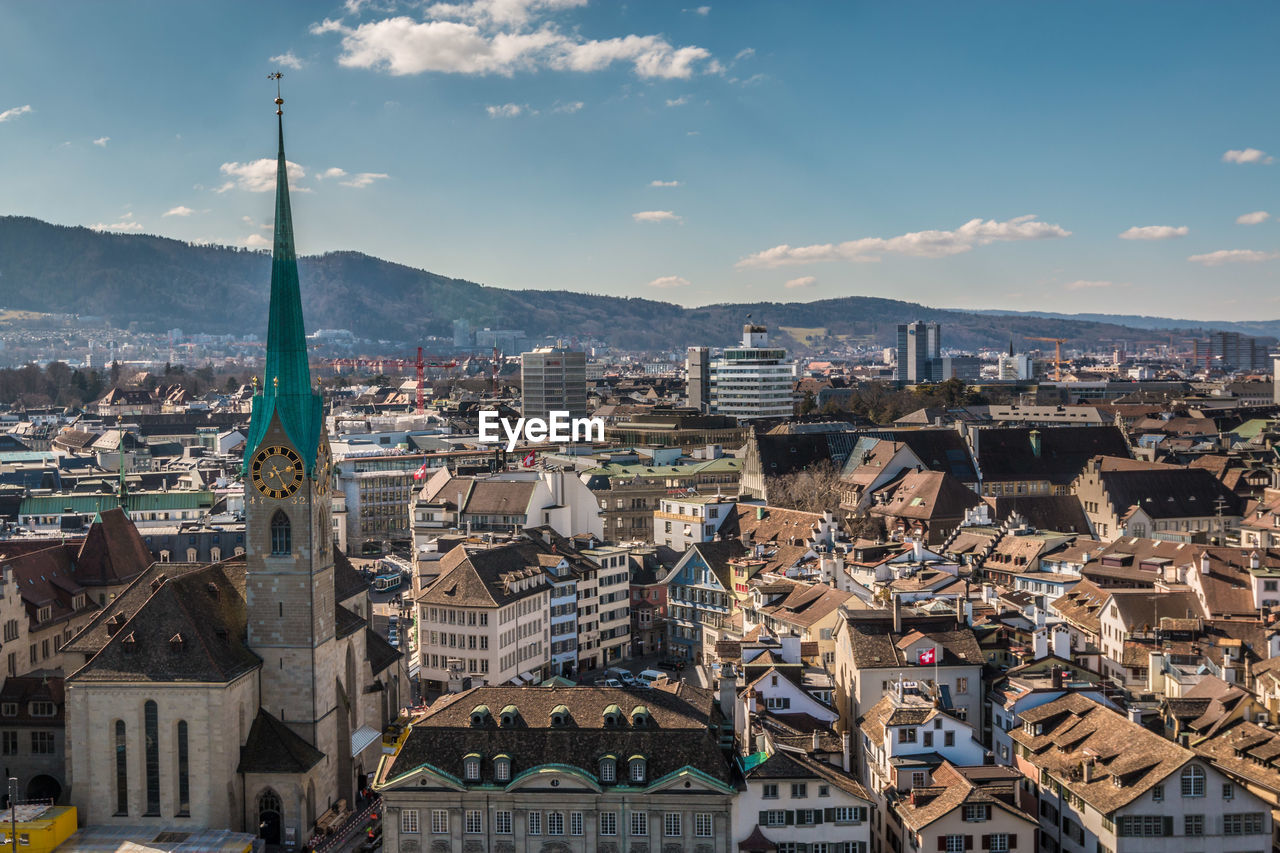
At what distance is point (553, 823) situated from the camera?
175 feet

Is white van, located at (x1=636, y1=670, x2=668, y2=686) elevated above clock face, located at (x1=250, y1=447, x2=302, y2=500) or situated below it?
below

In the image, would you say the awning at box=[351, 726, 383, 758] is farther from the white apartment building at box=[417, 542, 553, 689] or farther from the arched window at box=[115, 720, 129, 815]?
the white apartment building at box=[417, 542, 553, 689]

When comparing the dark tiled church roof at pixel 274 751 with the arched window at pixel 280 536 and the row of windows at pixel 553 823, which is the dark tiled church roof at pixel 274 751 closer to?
the arched window at pixel 280 536

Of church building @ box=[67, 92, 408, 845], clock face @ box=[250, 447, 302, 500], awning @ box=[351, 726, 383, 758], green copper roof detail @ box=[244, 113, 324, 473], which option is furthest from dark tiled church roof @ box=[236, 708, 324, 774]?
green copper roof detail @ box=[244, 113, 324, 473]

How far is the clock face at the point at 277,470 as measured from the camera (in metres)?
63.9

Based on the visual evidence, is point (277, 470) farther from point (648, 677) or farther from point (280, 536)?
point (648, 677)

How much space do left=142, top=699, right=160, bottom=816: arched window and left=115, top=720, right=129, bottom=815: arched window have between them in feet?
3.14

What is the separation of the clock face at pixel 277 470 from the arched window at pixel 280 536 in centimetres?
100

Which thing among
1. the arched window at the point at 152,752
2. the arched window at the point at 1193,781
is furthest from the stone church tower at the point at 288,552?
the arched window at the point at 1193,781

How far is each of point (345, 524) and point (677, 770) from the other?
103 m

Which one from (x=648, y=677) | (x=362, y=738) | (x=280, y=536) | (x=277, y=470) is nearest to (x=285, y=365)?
(x=277, y=470)

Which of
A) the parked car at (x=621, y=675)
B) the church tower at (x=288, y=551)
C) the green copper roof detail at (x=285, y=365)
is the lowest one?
the parked car at (x=621, y=675)

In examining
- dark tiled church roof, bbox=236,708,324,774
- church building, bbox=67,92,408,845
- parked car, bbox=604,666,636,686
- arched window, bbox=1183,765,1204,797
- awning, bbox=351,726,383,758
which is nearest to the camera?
arched window, bbox=1183,765,1204,797

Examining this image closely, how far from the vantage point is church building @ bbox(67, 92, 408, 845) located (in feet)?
196
